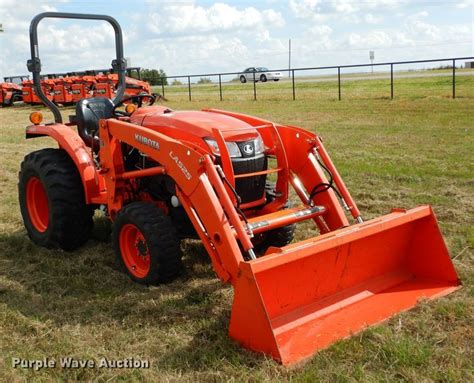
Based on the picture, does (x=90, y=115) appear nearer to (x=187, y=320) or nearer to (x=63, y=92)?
(x=187, y=320)

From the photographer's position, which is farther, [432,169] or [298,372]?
[432,169]

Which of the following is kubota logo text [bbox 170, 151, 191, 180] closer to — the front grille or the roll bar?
the front grille

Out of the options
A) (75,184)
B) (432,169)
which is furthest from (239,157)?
(432,169)

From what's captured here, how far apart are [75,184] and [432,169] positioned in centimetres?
496

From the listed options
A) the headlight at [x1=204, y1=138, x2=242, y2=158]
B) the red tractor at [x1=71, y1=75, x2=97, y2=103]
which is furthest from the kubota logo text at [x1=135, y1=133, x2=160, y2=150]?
the red tractor at [x1=71, y1=75, x2=97, y2=103]

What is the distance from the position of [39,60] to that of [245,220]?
2549mm

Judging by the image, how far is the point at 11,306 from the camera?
3.97 metres

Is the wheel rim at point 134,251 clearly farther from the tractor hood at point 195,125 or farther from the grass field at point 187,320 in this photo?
the tractor hood at point 195,125

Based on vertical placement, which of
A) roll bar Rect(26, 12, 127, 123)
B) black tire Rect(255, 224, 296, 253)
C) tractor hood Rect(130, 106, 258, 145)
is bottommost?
black tire Rect(255, 224, 296, 253)

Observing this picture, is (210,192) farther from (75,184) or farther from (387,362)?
(75,184)

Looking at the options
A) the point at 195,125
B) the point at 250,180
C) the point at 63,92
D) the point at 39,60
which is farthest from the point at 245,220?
the point at 63,92

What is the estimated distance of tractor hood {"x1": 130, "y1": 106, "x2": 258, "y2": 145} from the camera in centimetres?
417

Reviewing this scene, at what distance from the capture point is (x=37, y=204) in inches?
218

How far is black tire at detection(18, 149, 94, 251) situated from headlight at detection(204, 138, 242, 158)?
4.98 ft
